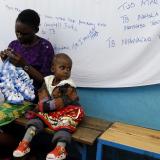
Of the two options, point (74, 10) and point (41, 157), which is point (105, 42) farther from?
point (41, 157)

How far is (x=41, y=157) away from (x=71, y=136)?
2.09ft

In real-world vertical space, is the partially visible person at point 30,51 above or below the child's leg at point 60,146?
above

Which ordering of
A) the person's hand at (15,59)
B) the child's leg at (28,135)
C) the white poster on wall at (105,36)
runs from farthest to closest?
the person's hand at (15,59) → the white poster on wall at (105,36) → the child's leg at (28,135)

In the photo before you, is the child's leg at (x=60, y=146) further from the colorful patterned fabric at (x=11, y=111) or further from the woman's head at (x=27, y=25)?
the woman's head at (x=27, y=25)

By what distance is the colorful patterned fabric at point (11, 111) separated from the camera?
6.14ft

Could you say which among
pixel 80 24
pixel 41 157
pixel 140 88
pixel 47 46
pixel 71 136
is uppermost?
pixel 80 24

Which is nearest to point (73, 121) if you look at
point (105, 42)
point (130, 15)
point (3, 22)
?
point (105, 42)

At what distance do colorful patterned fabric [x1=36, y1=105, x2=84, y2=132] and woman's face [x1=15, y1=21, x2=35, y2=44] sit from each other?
1.82 feet

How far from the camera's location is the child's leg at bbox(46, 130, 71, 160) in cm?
161

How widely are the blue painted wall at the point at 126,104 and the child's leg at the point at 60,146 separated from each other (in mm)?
466

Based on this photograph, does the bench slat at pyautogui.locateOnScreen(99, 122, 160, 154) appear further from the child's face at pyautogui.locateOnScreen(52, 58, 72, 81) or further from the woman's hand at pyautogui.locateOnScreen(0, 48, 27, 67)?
the woman's hand at pyautogui.locateOnScreen(0, 48, 27, 67)

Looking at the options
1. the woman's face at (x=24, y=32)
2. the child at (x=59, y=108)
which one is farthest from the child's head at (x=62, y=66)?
the woman's face at (x=24, y=32)

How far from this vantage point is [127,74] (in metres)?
1.91

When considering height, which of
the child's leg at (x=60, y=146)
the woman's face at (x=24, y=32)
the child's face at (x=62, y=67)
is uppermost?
the woman's face at (x=24, y=32)
